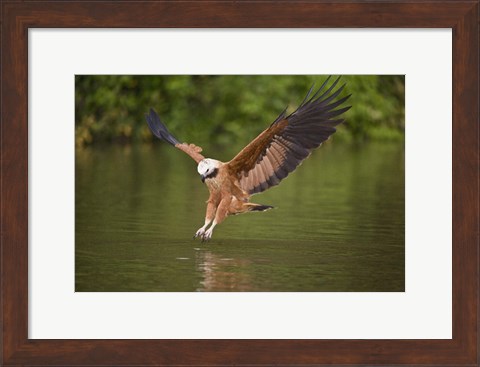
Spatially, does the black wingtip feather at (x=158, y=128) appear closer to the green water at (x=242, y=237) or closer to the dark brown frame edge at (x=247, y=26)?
the green water at (x=242, y=237)

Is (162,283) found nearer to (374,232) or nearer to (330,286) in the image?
(330,286)

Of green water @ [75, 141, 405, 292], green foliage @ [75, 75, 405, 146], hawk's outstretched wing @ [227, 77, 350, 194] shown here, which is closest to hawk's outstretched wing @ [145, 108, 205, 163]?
hawk's outstretched wing @ [227, 77, 350, 194]

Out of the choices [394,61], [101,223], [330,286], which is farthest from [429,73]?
[101,223]

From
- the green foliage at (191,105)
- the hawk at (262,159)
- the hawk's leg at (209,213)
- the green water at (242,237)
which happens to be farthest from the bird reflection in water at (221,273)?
the green foliage at (191,105)

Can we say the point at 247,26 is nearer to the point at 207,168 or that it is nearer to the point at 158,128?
the point at 207,168

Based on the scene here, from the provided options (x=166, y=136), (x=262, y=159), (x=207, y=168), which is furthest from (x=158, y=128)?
(x=262, y=159)
